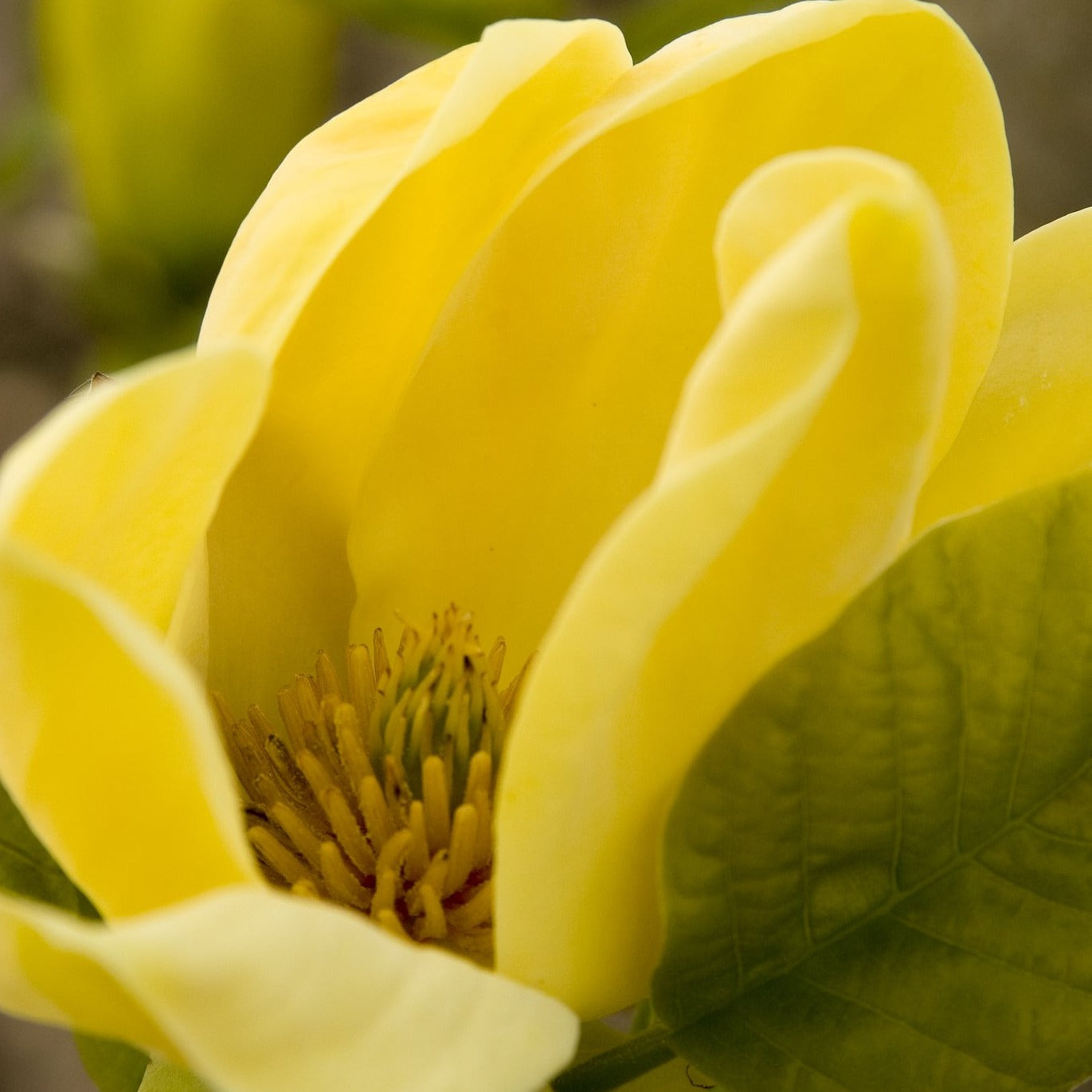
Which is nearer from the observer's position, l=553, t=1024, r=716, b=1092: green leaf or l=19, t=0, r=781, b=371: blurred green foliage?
l=553, t=1024, r=716, b=1092: green leaf

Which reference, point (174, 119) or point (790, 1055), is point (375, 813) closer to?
point (790, 1055)

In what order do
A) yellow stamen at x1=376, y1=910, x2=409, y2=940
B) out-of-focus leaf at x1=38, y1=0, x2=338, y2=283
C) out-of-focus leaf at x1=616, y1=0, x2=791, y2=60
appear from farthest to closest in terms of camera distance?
out-of-focus leaf at x1=38, y1=0, x2=338, y2=283, out-of-focus leaf at x1=616, y1=0, x2=791, y2=60, yellow stamen at x1=376, y1=910, x2=409, y2=940

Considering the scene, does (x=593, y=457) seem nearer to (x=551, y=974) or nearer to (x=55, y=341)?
(x=551, y=974)

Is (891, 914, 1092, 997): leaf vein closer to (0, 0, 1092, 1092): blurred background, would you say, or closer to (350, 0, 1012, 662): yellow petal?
(350, 0, 1012, 662): yellow petal

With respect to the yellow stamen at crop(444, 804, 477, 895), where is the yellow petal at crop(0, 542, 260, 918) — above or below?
above

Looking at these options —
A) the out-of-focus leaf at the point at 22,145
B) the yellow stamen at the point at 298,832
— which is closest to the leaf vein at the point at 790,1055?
the yellow stamen at the point at 298,832

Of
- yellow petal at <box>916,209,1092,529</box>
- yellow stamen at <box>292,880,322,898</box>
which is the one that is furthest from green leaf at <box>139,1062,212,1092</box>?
yellow petal at <box>916,209,1092,529</box>

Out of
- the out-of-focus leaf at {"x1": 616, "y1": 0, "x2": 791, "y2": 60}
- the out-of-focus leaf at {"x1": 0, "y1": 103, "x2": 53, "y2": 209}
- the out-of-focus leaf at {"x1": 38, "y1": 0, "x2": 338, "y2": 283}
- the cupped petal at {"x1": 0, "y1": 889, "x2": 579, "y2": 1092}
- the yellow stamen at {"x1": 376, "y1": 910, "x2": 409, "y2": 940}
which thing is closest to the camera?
the cupped petal at {"x1": 0, "y1": 889, "x2": 579, "y2": 1092}

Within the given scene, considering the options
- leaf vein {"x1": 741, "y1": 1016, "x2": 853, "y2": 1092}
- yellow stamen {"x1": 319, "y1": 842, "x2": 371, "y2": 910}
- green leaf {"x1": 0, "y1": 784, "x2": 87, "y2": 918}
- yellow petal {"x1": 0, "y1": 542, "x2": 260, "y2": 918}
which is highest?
yellow petal {"x1": 0, "y1": 542, "x2": 260, "y2": 918}
